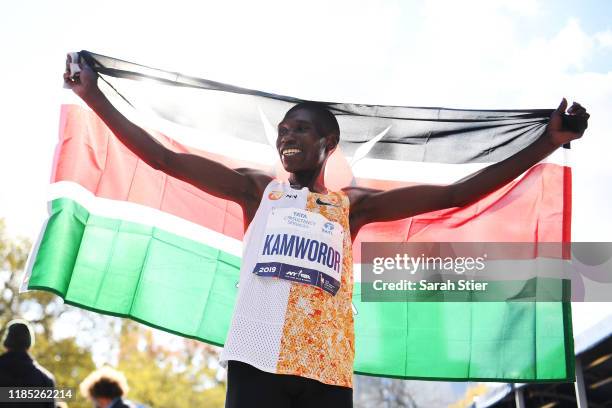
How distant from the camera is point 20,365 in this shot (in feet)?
19.7

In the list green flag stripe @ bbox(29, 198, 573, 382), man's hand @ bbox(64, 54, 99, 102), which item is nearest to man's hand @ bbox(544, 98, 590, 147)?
green flag stripe @ bbox(29, 198, 573, 382)

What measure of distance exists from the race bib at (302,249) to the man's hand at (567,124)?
180cm

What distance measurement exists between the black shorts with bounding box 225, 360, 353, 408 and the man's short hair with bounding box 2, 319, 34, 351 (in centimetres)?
349

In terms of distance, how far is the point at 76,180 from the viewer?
16.6 ft

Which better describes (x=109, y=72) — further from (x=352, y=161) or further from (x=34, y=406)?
(x=34, y=406)

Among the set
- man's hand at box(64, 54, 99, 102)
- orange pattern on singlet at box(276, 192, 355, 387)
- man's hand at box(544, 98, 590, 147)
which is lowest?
orange pattern on singlet at box(276, 192, 355, 387)

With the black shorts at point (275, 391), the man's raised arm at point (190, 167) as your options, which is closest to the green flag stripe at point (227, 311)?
the man's raised arm at point (190, 167)

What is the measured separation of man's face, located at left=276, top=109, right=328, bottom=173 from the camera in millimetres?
3912

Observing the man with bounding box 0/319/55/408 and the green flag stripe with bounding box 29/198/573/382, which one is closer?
the green flag stripe with bounding box 29/198/573/382

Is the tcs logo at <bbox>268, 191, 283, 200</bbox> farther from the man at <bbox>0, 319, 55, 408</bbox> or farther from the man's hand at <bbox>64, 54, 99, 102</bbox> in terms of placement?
the man at <bbox>0, 319, 55, 408</bbox>

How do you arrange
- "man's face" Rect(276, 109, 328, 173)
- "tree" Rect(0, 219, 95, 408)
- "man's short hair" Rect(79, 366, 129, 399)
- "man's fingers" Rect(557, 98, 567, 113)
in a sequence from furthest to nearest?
"tree" Rect(0, 219, 95, 408), "man's short hair" Rect(79, 366, 129, 399), "man's fingers" Rect(557, 98, 567, 113), "man's face" Rect(276, 109, 328, 173)

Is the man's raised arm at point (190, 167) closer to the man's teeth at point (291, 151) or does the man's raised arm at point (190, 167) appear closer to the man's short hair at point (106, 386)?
the man's teeth at point (291, 151)

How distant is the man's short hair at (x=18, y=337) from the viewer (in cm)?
605

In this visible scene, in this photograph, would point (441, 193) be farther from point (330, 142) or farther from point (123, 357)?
point (123, 357)
